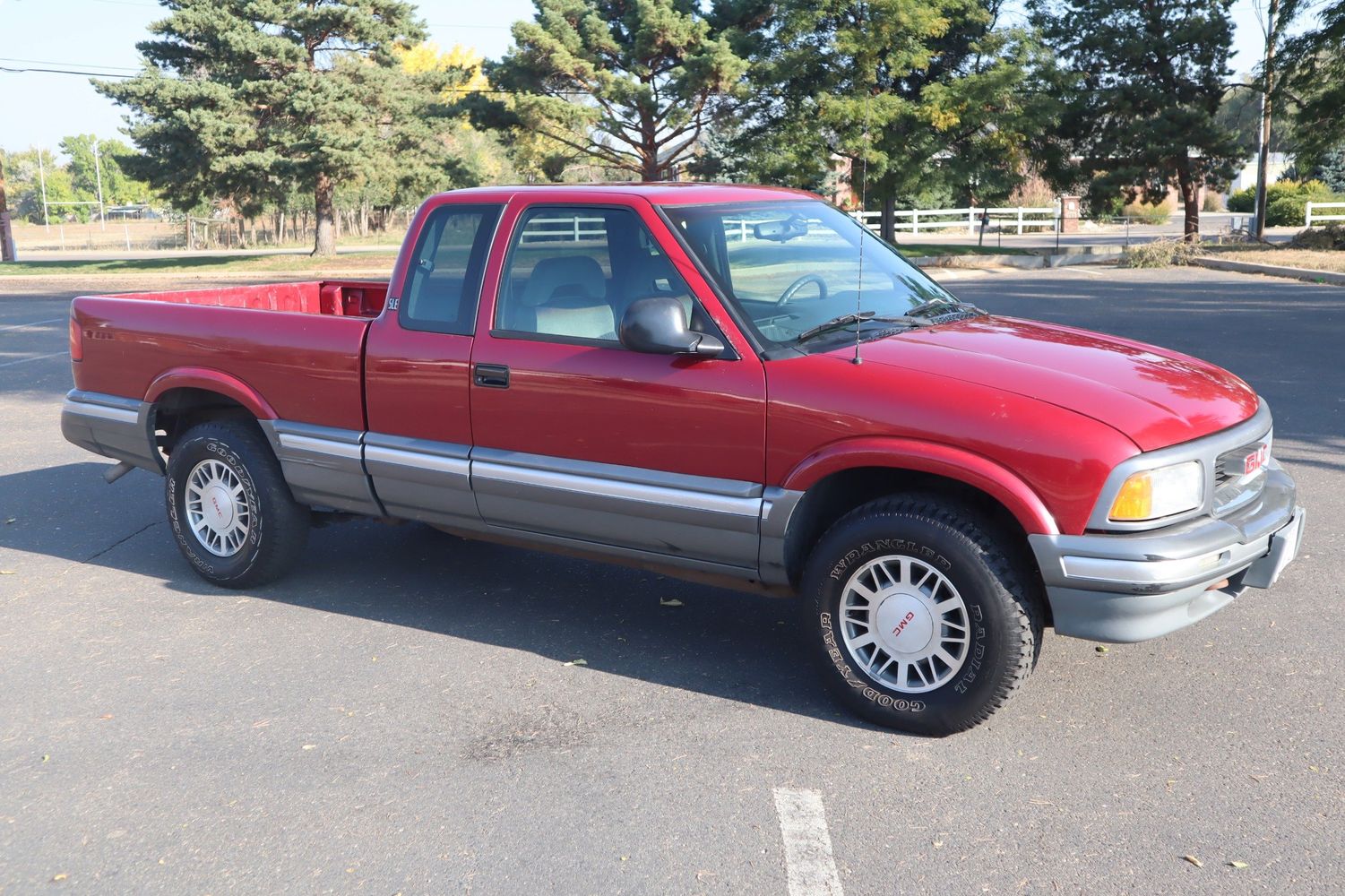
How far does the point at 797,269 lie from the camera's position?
197 inches

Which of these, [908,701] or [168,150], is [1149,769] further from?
[168,150]

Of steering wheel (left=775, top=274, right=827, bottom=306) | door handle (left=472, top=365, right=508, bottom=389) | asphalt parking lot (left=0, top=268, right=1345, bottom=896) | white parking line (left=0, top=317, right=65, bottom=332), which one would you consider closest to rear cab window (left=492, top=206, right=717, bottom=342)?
door handle (left=472, top=365, right=508, bottom=389)

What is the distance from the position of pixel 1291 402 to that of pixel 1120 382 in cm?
690

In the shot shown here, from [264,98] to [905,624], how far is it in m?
37.6

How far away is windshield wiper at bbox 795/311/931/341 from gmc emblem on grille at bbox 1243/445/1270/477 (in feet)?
4.22

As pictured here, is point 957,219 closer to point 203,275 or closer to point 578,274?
point 203,275

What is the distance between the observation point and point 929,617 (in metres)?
4.17

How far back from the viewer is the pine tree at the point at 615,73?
1414 inches

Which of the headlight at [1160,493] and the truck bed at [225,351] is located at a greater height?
the truck bed at [225,351]

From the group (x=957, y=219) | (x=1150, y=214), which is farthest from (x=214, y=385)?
(x=1150, y=214)

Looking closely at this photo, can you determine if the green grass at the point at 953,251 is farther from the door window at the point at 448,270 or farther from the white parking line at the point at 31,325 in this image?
the door window at the point at 448,270

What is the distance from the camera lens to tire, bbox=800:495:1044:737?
4027mm

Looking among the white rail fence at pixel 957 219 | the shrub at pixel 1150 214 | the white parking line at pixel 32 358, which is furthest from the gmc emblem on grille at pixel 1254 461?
the shrub at pixel 1150 214

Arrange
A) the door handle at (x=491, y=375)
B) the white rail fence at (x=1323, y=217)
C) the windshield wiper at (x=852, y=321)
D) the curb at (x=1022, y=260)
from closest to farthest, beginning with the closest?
1. the windshield wiper at (x=852, y=321)
2. the door handle at (x=491, y=375)
3. the curb at (x=1022, y=260)
4. the white rail fence at (x=1323, y=217)
